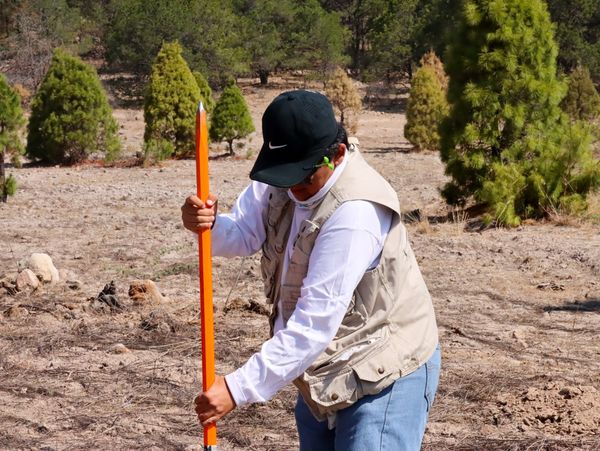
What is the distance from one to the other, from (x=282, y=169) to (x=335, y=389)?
55 centimetres

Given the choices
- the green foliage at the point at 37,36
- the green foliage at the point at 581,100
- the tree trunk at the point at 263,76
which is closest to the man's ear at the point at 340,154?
the green foliage at the point at 581,100

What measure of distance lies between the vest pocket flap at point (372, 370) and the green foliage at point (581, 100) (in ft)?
52.5

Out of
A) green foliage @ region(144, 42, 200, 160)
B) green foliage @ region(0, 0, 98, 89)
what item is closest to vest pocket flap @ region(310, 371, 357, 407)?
green foliage @ region(144, 42, 200, 160)

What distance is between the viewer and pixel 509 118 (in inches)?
364

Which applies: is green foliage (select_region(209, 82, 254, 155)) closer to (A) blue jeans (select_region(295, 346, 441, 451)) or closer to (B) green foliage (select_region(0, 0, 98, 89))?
(B) green foliage (select_region(0, 0, 98, 89))

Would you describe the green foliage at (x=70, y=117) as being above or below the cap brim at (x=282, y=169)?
below

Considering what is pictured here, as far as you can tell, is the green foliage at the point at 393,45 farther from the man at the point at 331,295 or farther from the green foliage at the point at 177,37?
the man at the point at 331,295

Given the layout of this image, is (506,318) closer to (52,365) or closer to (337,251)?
(52,365)

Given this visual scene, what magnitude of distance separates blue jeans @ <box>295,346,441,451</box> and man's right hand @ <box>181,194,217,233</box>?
1.92ft

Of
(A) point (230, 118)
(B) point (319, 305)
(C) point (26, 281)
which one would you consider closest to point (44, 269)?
(C) point (26, 281)

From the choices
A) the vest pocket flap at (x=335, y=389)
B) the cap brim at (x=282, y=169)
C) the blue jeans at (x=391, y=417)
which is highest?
the cap brim at (x=282, y=169)

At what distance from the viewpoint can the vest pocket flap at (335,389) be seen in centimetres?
241

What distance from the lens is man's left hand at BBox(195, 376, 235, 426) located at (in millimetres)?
2271

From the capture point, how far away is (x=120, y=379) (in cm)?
483
